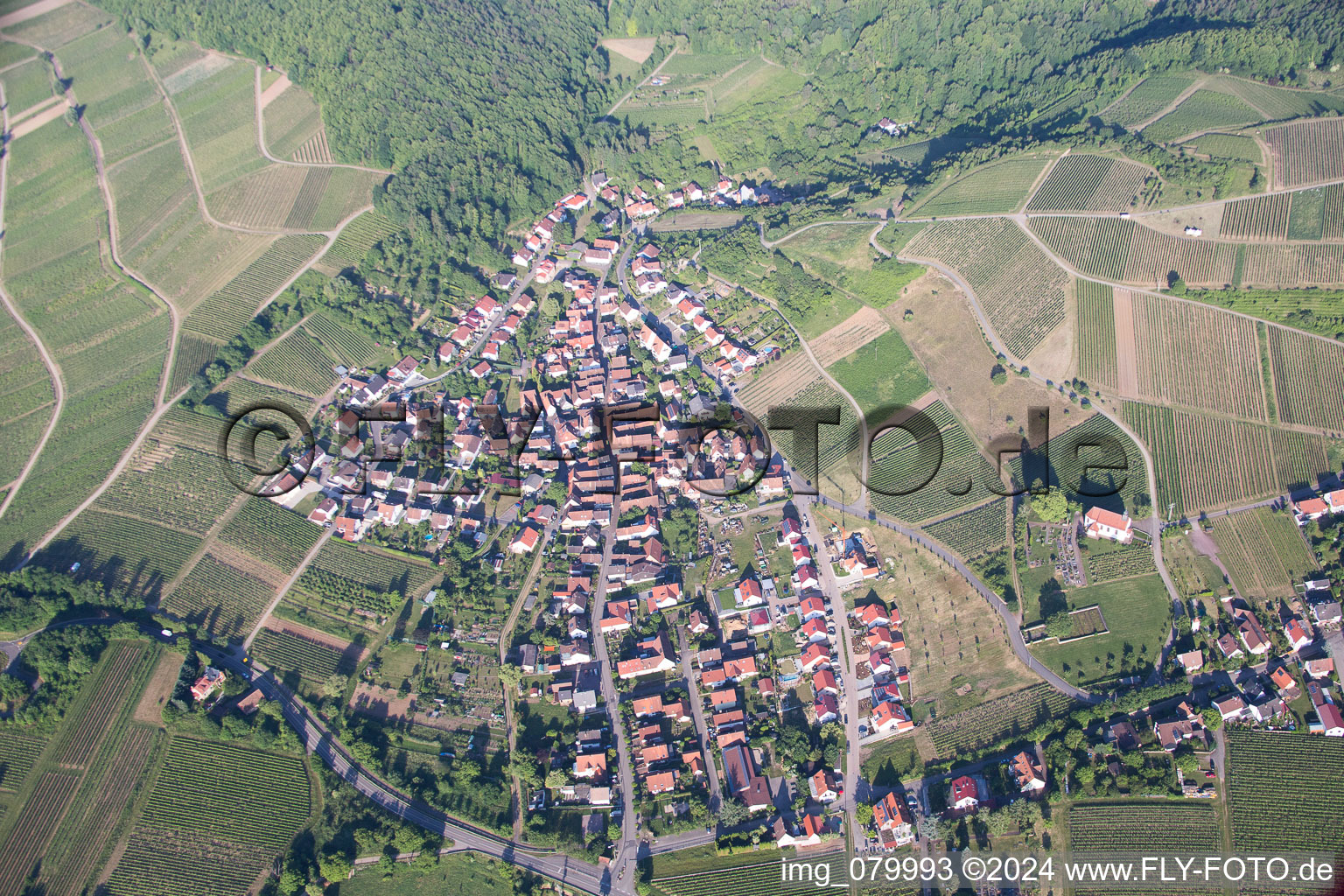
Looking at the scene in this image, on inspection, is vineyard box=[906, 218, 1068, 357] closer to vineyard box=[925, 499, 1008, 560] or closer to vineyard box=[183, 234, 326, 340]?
vineyard box=[925, 499, 1008, 560]

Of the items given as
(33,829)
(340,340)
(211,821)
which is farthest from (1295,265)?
(33,829)

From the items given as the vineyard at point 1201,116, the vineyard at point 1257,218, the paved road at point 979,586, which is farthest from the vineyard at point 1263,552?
the vineyard at point 1201,116

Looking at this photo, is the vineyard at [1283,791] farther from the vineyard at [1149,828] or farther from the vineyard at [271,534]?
the vineyard at [271,534]

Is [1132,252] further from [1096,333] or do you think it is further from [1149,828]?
[1149,828]

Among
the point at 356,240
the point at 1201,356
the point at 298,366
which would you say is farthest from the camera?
Result: the point at 356,240

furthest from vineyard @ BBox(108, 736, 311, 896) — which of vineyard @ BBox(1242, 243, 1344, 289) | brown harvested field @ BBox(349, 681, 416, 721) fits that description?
vineyard @ BBox(1242, 243, 1344, 289)

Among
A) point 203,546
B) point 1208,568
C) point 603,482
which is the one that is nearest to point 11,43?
point 203,546
